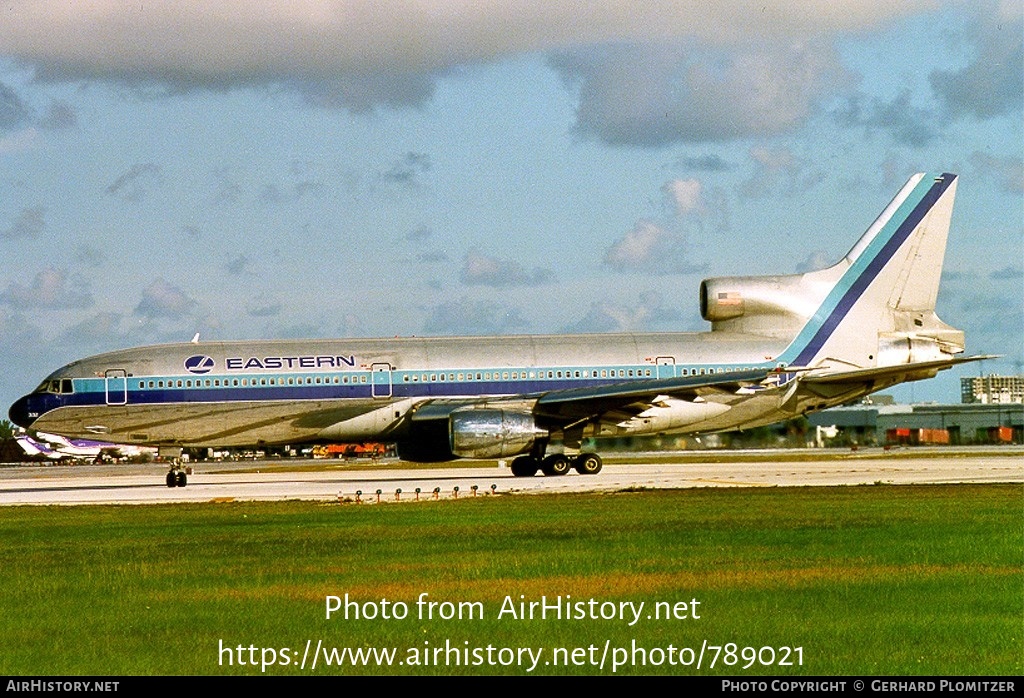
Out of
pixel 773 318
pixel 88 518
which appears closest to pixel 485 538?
pixel 88 518

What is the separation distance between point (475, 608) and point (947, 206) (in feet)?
104

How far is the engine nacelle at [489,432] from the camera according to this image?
33812mm

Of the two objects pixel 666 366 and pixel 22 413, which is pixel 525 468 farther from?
pixel 22 413

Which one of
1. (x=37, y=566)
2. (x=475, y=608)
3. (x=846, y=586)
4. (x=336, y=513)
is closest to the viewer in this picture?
(x=475, y=608)

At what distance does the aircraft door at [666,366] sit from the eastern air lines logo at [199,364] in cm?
1271

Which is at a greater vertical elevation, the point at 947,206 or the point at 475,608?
the point at 947,206

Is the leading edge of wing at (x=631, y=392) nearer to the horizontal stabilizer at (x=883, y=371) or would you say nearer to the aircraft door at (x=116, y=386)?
the horizontal stabilizer at (x=883, y=371)

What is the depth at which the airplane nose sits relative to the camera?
38344 millimetres

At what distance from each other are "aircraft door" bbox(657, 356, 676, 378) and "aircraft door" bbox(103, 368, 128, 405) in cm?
1512

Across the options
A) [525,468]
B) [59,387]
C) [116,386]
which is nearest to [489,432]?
[525,468]

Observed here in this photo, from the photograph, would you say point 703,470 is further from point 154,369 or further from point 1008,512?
point 1008,512

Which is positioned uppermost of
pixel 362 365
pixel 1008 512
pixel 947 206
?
pixel 947 206

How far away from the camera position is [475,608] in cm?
1267

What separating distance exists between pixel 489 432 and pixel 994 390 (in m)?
91.0
